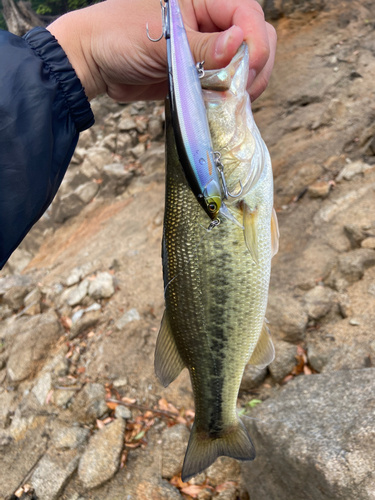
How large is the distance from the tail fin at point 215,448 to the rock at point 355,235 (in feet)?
9.45

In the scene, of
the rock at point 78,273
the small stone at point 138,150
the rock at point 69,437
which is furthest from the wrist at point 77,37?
the small stone at point 138,150

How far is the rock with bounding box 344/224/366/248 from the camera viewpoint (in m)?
3.92

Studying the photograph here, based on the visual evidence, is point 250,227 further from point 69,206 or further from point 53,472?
point 69,206

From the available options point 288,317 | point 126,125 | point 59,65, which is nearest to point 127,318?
point 288,317

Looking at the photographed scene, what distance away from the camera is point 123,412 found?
3406 millimetres

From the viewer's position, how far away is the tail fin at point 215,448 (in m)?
1.86

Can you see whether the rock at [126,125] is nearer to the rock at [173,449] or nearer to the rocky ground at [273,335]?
the rocky ground at [273,335]

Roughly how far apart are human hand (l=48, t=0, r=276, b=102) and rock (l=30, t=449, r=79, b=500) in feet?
10.4

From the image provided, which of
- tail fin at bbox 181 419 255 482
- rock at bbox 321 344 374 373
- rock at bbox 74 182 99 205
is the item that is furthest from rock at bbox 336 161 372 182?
rock at bbox 74 182 99 205

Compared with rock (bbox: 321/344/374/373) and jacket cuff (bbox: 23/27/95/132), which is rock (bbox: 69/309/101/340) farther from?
jacket cuff (bbox: 23/27/95/132)

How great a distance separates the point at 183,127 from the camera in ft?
4.05

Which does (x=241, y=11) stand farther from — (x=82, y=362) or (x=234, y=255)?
(x=82, y=362)

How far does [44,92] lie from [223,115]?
3.33 feet

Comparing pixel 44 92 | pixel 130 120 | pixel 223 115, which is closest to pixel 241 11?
pixel 223 115
